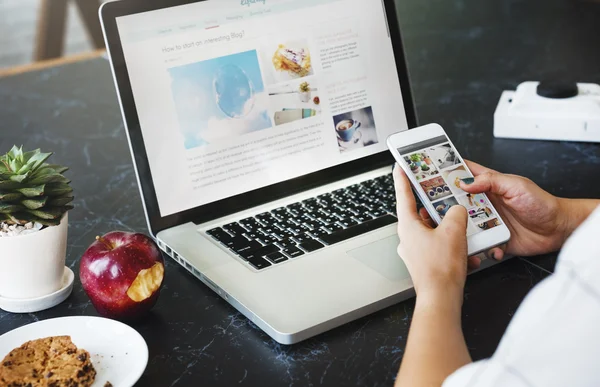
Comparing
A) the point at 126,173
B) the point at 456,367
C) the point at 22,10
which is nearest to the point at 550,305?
the point at 456,367

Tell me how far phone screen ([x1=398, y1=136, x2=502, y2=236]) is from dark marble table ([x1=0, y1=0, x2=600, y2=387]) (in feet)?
0.25

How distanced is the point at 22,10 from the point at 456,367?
5.41m

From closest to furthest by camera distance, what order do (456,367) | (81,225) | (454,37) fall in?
(456,367) → (81,225) → (454,37)

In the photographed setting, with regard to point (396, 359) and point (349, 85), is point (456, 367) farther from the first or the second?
point (349, 85)

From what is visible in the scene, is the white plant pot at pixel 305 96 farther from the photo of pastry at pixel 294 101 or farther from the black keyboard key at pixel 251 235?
the black keyboard key at pixel 251 235

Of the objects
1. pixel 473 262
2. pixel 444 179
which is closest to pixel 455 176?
pixel 444 179

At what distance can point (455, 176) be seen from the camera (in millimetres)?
1078

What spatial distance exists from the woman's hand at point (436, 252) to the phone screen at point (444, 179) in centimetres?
6

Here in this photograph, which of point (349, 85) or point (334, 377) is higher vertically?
point (349, 85)

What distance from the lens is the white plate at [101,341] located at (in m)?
0.87

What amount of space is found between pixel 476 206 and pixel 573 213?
153mm

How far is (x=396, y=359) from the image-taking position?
0.90 meters

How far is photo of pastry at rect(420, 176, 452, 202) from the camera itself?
3.41ft

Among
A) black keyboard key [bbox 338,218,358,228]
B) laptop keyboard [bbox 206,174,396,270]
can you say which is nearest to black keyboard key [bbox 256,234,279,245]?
laptop keyboard [bbox 206,174,396,270]
